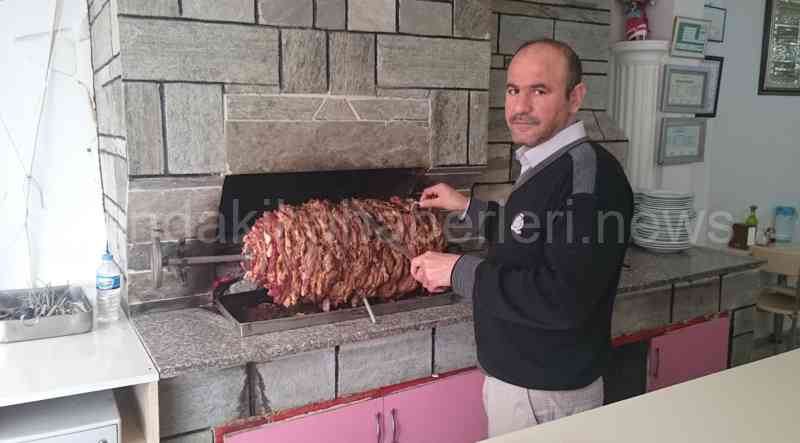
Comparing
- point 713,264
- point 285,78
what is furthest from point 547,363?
point 713,264

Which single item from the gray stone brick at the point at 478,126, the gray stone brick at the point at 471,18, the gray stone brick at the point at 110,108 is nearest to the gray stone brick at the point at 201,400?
the gray stone brick at the point at 110,108

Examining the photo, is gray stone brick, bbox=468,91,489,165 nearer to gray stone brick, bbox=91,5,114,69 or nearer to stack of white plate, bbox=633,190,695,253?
stack of white plate, bbox=633,190,695,253

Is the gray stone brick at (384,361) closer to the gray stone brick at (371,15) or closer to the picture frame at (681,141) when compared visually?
the gray stone brick at (371,15)

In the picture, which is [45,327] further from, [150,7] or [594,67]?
[594,67]

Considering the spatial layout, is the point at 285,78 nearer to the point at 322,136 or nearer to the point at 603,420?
the point at 322,136

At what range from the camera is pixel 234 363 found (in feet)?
5.48

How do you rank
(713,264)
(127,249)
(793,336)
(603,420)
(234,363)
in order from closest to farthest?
(603,420)
(234,363)
(127,249)
(713,264)
(793,336)

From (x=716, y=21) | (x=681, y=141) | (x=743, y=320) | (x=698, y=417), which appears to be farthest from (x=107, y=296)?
(x=716, y=21)

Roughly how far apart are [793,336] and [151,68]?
361 centimetres

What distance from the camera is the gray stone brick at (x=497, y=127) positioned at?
2.77m

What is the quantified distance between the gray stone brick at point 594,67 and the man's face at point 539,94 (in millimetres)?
1419

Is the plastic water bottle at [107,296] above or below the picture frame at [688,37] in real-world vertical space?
below

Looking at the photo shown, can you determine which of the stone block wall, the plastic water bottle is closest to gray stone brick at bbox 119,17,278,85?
the stone block wall

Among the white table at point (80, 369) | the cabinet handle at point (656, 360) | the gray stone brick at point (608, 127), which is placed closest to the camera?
the white table at point (80, 369)
